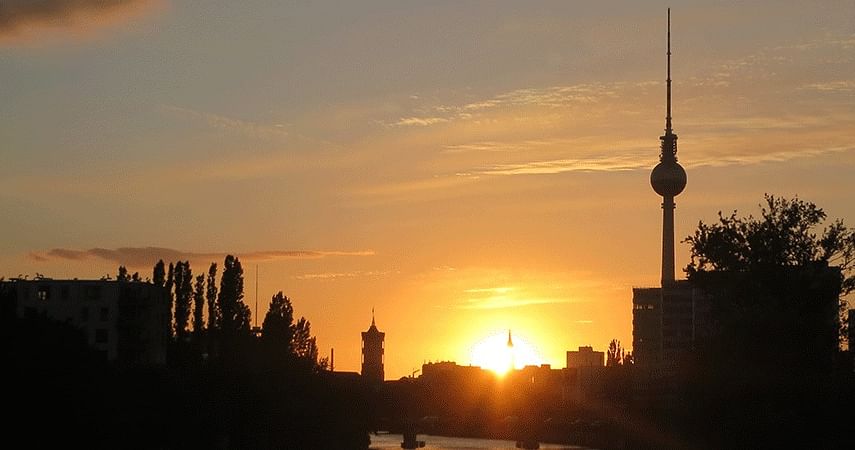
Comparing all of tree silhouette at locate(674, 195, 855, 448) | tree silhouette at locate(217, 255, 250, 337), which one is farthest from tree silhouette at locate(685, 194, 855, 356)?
tree silhouette at locate(217, 255, 250, 337)

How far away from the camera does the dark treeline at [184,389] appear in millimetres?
98500

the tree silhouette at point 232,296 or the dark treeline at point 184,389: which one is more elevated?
the tree silhouette at point 232,296

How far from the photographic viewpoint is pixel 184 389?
141500 mm

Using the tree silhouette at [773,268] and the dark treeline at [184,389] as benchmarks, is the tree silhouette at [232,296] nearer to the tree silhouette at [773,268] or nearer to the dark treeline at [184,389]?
the dark treeline at [184,389]

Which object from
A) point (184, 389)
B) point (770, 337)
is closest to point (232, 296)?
point (184, 389)

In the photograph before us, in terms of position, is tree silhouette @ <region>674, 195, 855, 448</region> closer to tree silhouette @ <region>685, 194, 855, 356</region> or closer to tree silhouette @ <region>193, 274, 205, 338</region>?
tree silhouette @ <region>685, 194, 855, 356</region>

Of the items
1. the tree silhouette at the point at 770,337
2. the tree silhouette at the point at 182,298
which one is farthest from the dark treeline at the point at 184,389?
the tree silhouette at the point at 770,337

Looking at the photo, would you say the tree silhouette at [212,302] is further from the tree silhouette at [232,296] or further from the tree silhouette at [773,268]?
the tree silhouette at [773,268]

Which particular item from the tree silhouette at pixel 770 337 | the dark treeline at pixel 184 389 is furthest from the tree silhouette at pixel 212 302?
the tree silhouette at pixel 770 337

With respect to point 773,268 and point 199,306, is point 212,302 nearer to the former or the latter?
point 199,306

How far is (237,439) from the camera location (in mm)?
148750

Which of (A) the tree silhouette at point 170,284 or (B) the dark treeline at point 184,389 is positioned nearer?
(B) the dark treeline at point 184,389

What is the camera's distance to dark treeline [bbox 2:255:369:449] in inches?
3878

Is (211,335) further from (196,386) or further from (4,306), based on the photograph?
(4,306)
